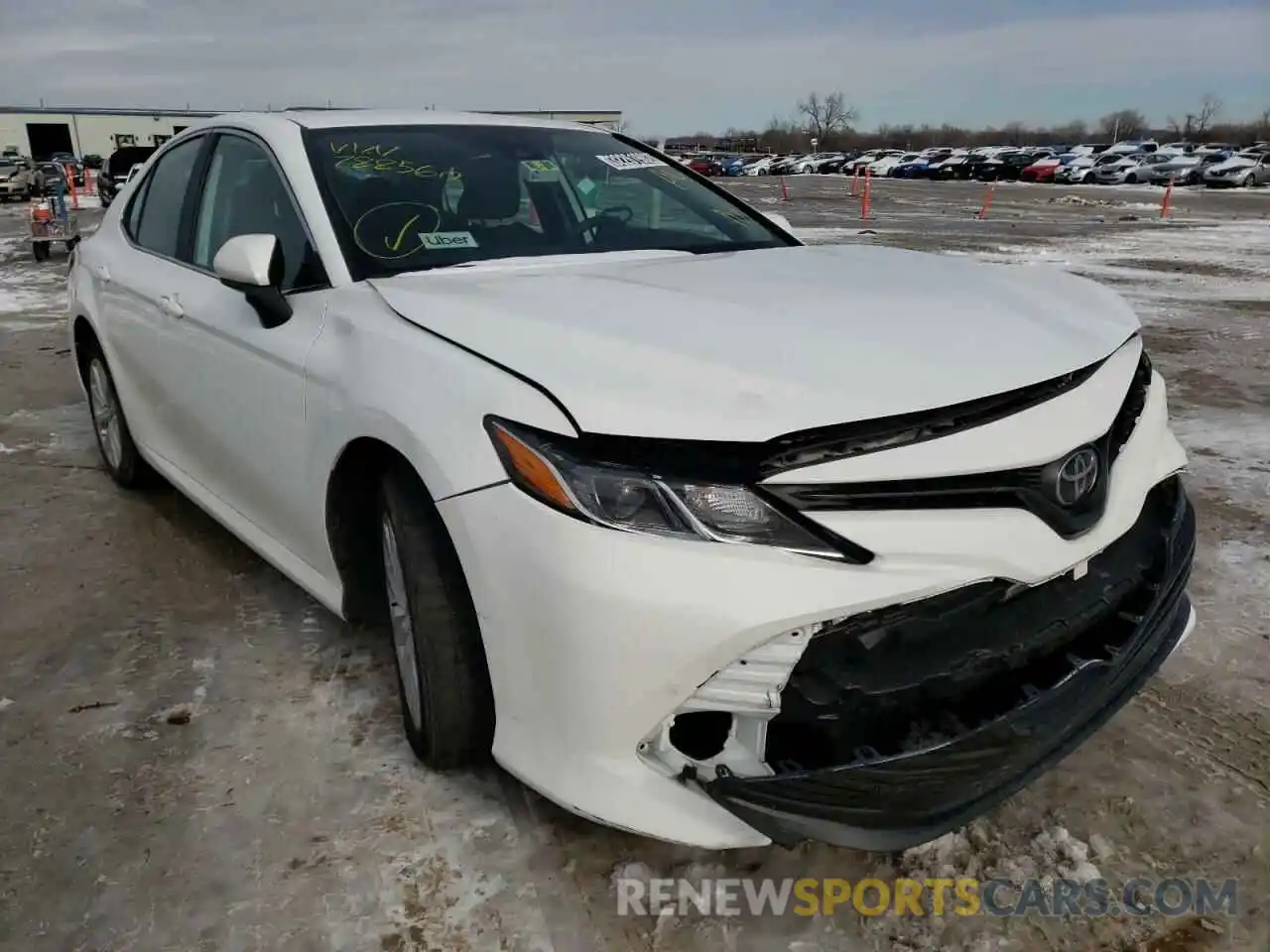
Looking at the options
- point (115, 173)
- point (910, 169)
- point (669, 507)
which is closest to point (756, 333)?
point (669, 507)

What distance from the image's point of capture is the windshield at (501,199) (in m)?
2.67

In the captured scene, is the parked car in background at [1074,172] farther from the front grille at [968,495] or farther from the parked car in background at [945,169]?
the front grille at [968,495]

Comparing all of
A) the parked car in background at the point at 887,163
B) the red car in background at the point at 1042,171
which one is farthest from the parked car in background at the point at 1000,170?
the parked car in background at the point at 887,163

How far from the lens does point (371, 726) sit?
2.54 metres

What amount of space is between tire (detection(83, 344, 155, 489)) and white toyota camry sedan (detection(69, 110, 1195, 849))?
178 centimetres

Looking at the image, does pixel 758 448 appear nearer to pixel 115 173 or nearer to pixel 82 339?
pixel 82 339

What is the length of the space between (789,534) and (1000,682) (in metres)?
0.55

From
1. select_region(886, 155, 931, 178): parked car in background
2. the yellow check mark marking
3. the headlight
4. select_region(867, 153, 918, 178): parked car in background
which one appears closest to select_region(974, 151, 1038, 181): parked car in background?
select_region(886, 155, 931, 178): parked car in background

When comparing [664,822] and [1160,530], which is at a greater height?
[1160,530]

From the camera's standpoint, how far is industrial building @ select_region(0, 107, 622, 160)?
6700 centimetres

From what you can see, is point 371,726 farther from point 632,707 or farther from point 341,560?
point 632,707

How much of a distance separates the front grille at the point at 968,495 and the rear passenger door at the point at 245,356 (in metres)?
1.34

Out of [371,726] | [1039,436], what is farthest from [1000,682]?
[371,726]

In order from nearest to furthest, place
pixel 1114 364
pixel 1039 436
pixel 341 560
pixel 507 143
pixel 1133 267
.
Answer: pixel 1039 436 < pixel 1114 364 < pixel 341 560 < pixel 507 143 < pixel 1133 267
